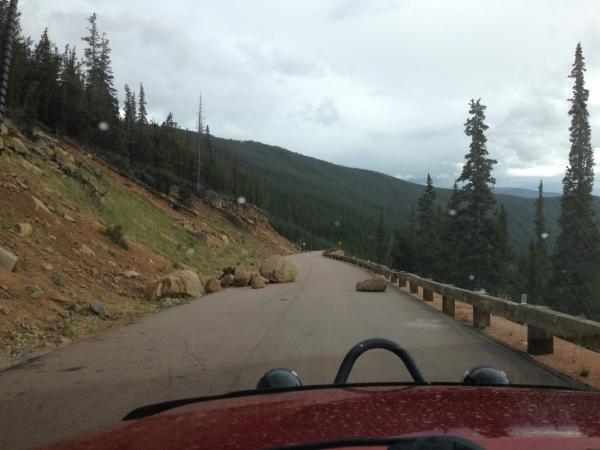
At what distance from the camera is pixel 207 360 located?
7.38 meters

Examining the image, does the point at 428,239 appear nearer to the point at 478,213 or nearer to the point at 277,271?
the point at 478,213

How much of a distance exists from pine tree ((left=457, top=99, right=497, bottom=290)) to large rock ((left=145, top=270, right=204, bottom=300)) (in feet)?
91.4

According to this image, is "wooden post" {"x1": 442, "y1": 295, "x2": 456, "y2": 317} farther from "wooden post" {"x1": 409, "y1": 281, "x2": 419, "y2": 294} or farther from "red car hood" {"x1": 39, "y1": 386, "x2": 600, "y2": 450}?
"red car hood" {"x1": 39, "y1": 386, "x2": 600, "y2": 450}

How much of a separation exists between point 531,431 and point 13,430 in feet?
14.8

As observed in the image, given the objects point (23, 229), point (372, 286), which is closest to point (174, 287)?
point (23, 229)

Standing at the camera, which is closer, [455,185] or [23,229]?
[23,229]

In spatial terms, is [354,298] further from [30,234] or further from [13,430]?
[13,430]

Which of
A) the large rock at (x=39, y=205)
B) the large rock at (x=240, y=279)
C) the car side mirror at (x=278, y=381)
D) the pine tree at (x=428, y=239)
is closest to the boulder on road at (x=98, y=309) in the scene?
the large rock at (x=39, y=205)

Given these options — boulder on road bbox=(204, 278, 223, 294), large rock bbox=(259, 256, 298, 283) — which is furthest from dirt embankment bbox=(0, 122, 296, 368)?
large rock bbox=(259, 256, 298, 283)

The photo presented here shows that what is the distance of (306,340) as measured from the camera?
8.87 meters

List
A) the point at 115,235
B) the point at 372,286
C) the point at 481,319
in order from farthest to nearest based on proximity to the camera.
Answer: the point at 115,235 < the point at 372,286 < the point at 481,319

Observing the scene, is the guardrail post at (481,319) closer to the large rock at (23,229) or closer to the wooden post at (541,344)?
the wooden post at (541,344)

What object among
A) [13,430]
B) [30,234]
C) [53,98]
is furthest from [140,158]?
[13,430]

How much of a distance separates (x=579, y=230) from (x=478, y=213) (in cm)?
788
